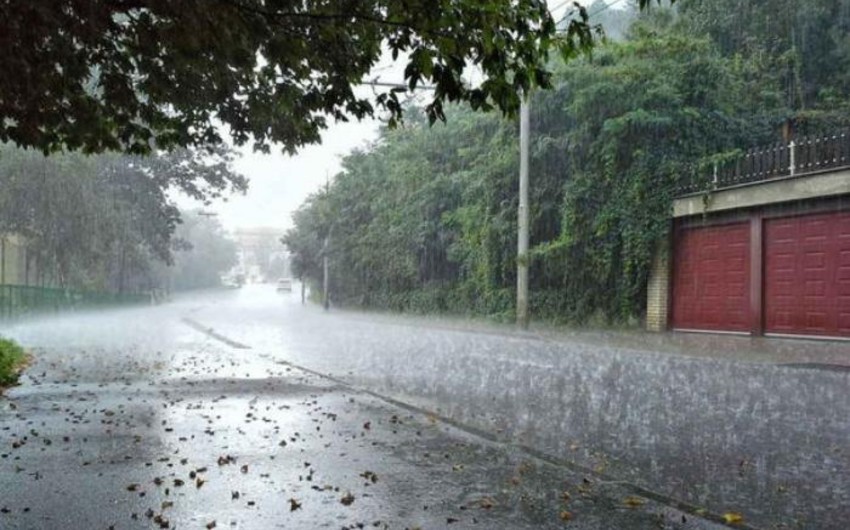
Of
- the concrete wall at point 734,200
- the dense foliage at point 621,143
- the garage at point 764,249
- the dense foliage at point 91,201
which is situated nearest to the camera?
the concrete wall at point 734,200

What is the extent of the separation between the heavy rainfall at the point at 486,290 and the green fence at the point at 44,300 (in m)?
0.35

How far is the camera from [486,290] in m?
29.3

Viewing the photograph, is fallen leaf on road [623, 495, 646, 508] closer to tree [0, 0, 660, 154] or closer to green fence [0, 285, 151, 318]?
tree [0, 0, 660, 154]

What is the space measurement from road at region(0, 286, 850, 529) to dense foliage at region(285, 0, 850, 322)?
8.43m

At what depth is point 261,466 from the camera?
6.13 m

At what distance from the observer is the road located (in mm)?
4961

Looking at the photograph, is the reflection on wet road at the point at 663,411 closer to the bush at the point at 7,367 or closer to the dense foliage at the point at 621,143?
the bush at the point at 7,367

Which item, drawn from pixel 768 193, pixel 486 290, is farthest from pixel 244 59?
pixel 486 290

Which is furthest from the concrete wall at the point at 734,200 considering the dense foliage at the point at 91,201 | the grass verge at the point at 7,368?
the dense foliage at the point at 91,201

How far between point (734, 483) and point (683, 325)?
1619cm

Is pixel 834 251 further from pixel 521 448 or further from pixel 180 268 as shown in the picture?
pixel 180 268

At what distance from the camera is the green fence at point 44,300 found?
29953 millimetres

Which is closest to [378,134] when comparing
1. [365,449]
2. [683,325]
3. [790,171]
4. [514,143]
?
[514,143]

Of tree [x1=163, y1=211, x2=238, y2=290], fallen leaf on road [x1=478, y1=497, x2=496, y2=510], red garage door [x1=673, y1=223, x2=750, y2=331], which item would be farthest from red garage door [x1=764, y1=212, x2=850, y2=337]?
tree [x1=163, y1=211, x2=238, y2=290]
